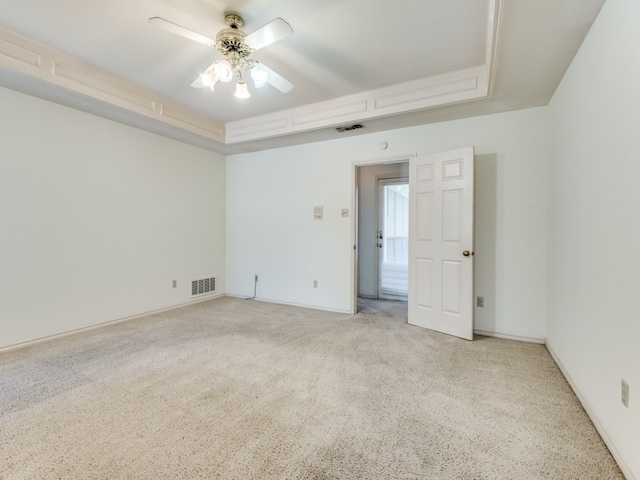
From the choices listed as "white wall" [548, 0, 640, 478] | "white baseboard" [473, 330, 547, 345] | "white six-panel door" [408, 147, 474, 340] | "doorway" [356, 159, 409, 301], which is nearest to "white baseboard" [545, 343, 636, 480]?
"white wall" [548, 0, 640, 478]

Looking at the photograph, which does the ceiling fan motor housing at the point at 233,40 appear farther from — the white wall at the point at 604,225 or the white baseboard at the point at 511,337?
the white baseboard at the point at 511,337

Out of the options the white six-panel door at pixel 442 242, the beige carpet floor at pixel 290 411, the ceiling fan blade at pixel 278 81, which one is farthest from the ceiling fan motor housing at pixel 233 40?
the beige carpet floor at pixel 290 411

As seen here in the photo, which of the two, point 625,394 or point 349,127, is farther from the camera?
point 349,127

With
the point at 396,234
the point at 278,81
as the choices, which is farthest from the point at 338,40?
the point at 396,234

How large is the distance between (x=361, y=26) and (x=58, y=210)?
138 inches

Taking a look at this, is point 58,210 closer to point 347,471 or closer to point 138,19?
point 138,19

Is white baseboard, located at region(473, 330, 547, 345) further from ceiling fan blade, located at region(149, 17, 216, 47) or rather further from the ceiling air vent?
ceiling fan blade, located at region(149, 17, 216, 47)

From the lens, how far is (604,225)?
1.69 m

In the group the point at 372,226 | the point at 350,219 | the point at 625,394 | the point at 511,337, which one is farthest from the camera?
the point at 372,226

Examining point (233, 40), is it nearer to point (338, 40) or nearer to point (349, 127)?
point (338, 40)

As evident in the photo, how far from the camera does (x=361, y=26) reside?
2.20 meters

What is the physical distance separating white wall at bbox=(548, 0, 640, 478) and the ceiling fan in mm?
1859

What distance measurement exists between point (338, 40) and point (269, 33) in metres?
0.71

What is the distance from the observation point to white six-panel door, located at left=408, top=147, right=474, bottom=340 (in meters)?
3.13
